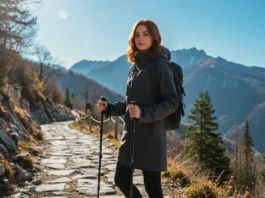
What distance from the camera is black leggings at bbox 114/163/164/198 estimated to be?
257cm

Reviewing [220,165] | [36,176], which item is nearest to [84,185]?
[36,176]

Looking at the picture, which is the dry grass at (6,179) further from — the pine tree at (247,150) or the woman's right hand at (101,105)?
the pine tree at (247,150)

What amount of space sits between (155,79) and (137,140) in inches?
21.3

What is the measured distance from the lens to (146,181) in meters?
2.61

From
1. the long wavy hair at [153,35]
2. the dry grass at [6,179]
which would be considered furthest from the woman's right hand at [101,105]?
the dry grass at [6,179]

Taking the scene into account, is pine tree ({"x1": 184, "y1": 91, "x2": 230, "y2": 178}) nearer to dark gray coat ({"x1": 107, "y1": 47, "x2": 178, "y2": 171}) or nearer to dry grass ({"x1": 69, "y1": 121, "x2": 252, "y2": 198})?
dry grass ({"x1": 69, "y1": 121, "x2": 252, "y2": 198})

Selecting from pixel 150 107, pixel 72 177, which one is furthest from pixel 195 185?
pixel 150 107

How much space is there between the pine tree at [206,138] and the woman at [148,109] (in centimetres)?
2555

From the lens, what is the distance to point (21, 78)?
24.8 meters

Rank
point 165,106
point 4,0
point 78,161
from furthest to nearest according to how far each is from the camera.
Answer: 1. point 4,0
2. point 78,161
3. point 165,106

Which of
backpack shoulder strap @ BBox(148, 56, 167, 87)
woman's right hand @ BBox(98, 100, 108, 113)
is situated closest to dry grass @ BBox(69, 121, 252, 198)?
woman's right hand @ BBox(98, 100, 108, 113)

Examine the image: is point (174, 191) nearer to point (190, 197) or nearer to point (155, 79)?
point (190, 197)

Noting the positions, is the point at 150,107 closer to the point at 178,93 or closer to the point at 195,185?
the point at 178,93

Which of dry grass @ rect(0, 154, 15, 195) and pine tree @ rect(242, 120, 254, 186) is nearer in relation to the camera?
dry grass @ rect(0, 154, 15, 195)
